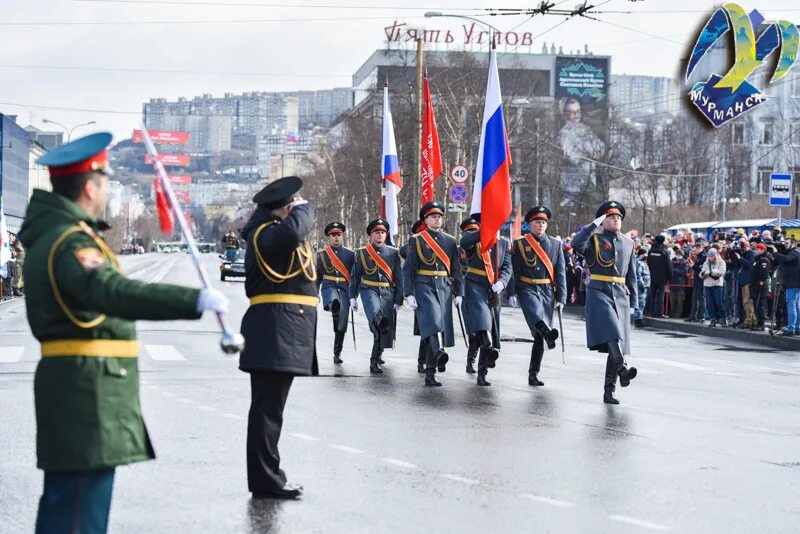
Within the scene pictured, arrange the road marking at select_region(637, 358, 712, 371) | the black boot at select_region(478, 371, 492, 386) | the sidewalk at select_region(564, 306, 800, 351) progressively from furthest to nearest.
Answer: the sidewalk at select_region(564, 306, 800, 351), the road marking at select_region(637, 358, 712, 371), the black boot at select_region(478, 371, 492, 386)

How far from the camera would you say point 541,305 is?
1544 centimetres

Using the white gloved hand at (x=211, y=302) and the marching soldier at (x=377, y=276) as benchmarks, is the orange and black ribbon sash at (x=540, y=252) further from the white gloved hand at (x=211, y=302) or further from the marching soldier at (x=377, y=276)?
the white gloved hand at (x=211, y=302)

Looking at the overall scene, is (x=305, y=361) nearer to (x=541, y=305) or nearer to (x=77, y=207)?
(x=77, y=207)

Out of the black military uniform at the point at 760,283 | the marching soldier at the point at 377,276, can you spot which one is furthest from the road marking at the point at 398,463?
the black military uniform at the point at 760,283

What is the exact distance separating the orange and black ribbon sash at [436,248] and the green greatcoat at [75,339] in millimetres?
10271

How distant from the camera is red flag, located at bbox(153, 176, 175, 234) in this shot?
5590 millimetres

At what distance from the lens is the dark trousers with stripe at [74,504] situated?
5.16 meters

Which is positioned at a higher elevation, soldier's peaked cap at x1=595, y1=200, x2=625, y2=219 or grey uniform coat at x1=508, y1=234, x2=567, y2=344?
soldier's peaked cap at x1=595, y1=200, x2=625, y2=219

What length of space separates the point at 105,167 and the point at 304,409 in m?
7.40

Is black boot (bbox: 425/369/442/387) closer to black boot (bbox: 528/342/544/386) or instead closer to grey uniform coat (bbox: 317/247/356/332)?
black boot (bbox: 528/342/544/386)

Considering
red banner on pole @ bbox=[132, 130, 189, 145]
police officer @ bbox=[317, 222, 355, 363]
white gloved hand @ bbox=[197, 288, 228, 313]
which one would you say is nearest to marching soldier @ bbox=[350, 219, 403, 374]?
police officer @ bbox=[317, 222, 355, 363]

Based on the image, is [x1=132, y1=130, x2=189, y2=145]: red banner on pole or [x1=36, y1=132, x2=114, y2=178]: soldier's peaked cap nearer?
[x1=36, y1=132, x2=114, y2=178]: soldier's peaked cap

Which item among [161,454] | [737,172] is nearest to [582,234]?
[161,454]

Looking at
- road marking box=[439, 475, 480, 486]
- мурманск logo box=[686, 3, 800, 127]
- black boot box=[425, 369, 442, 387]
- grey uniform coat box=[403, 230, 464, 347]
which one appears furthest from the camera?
мурманск logo box=[686, 3, 800, 127]
